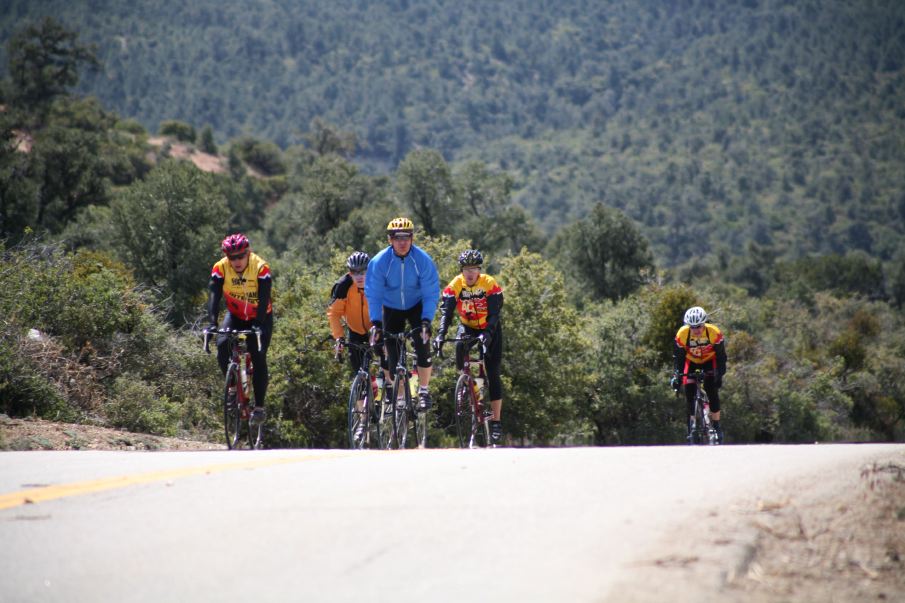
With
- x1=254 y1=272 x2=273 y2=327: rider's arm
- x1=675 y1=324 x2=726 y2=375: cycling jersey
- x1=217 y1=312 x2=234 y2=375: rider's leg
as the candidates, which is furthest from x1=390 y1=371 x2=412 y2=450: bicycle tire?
x1=675 y1=324 x2=726 y2=375: cycling jersey

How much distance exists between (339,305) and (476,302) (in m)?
1.58

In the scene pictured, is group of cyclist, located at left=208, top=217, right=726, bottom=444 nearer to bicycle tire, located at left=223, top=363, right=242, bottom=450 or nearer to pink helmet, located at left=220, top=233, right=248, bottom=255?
pink helmet, located at left=220, top=233, right=248, bottom=255

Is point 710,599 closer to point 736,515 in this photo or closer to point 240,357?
point 736,515

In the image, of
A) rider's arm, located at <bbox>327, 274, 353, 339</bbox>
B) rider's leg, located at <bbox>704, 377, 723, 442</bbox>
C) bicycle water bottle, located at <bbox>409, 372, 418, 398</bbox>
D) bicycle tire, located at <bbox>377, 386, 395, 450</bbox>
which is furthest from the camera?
rider's leg, located at <bbox>704, 377, 723, 442</bbox>

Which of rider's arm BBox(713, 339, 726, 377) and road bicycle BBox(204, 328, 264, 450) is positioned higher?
rider's arm BBox(713, 339, 726, 377)

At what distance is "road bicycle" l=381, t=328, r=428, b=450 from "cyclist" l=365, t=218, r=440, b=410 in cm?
9

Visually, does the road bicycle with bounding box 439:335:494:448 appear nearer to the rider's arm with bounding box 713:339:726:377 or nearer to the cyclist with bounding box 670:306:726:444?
the cyclist with bounding box 670:306:726:444

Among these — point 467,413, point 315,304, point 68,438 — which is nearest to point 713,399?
point 467,413

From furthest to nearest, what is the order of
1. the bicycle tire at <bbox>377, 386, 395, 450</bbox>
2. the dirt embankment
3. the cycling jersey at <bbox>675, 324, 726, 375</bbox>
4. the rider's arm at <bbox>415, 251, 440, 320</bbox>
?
the cycling jersey at <bbox>675, 324, 726, 375</bbox>
the bicycle tire at <bbox>377, 386, 395, 450</bbox>
the rider's arm at <bbox>415, 251, 440, 320</bbox>
the dirt embankment

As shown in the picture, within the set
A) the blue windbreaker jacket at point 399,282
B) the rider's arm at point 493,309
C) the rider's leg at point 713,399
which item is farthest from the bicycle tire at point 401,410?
the rider's leg at point 713,399

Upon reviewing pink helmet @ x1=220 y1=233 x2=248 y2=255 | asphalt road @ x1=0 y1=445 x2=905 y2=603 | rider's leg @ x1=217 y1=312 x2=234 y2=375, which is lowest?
asphalt road @ x1=0 y1=445 x2=905 y2=603

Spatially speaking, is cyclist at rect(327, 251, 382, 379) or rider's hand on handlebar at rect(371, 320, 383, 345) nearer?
rider's hand on handlebar at rect(371, 320, 383, 345)

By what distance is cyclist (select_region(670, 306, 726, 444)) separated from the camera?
16.5 metres

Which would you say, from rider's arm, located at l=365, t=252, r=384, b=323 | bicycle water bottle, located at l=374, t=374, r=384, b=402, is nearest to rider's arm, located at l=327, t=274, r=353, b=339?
bicycle water bottle, located at l=374, t=374, r=384, b=402
